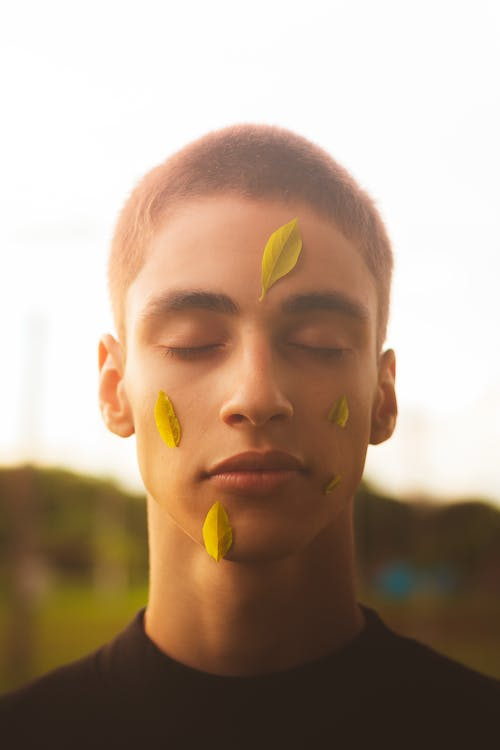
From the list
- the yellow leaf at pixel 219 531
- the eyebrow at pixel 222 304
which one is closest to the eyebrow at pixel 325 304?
the eyebrow at pixel 222 304

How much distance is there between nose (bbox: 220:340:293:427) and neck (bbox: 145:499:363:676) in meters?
0.16

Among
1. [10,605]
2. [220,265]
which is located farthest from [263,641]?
[10,605]

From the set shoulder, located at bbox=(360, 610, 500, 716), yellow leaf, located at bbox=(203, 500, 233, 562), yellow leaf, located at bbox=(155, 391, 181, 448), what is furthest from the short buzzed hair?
shoulder, located at bbox=(360, 610, 500, 716)

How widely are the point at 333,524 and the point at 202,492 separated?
0.56 feet

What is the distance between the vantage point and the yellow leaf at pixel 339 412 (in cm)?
84

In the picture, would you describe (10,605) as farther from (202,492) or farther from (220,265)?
(220,265)

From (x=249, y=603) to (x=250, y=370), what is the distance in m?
0.26

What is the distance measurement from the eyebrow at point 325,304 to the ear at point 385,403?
0.31ft

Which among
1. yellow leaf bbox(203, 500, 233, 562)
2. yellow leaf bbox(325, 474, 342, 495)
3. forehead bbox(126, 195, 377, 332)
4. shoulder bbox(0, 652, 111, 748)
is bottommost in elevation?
shoulder bbox(0, 652, 111, 748)

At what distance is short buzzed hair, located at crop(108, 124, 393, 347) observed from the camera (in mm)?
870

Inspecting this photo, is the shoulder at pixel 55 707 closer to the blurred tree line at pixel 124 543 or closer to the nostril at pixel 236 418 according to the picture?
the blurred tree line at pixel 124 543

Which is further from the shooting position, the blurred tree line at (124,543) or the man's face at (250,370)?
the blurred tree line at (124,543)

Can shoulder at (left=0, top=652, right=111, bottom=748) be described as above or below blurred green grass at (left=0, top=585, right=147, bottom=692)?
above

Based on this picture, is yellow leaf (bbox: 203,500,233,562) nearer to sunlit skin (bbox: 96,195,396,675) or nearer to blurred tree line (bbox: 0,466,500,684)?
sunlit skin (bbox: 96,195,396,675)
